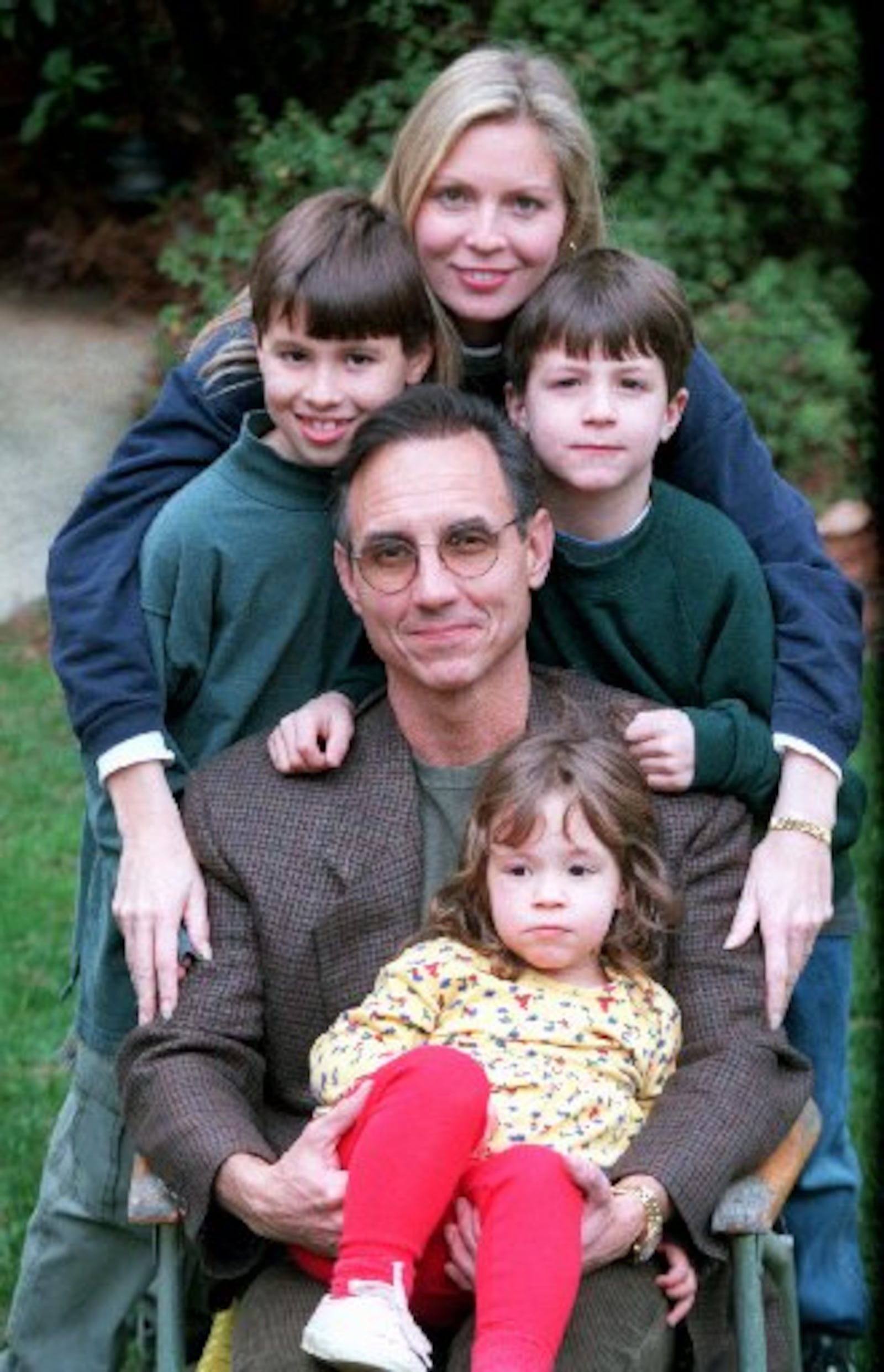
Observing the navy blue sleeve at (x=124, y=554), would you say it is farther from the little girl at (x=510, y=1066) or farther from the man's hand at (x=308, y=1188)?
the man's hand at (x=308, y=1188)

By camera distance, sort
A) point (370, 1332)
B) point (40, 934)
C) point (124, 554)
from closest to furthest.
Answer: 1. point (370, 1332)
2. point (124, 554)
3. point (40, 934)

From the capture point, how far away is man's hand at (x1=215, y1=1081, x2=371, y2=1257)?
3406 mm

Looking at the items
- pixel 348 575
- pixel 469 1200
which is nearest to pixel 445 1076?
pixel 469 1200

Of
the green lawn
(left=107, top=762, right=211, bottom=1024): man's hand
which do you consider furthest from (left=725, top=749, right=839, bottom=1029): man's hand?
the green lawn

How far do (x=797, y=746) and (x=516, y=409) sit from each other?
2.01 ft

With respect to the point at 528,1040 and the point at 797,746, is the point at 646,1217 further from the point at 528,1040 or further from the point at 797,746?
the point at 797,746

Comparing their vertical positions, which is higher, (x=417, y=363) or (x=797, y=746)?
(x=417, y=363)

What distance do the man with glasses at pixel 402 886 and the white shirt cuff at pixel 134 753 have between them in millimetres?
67

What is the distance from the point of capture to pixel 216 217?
10.2 m

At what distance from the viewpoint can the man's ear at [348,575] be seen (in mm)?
3771

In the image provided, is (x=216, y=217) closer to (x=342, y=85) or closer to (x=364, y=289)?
(x=342, y=85)

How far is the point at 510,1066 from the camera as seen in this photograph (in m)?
3.49

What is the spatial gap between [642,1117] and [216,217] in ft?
23.0

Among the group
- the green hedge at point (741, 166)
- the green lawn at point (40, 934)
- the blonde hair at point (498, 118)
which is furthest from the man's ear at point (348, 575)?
the green hedge at point (741, 166)
